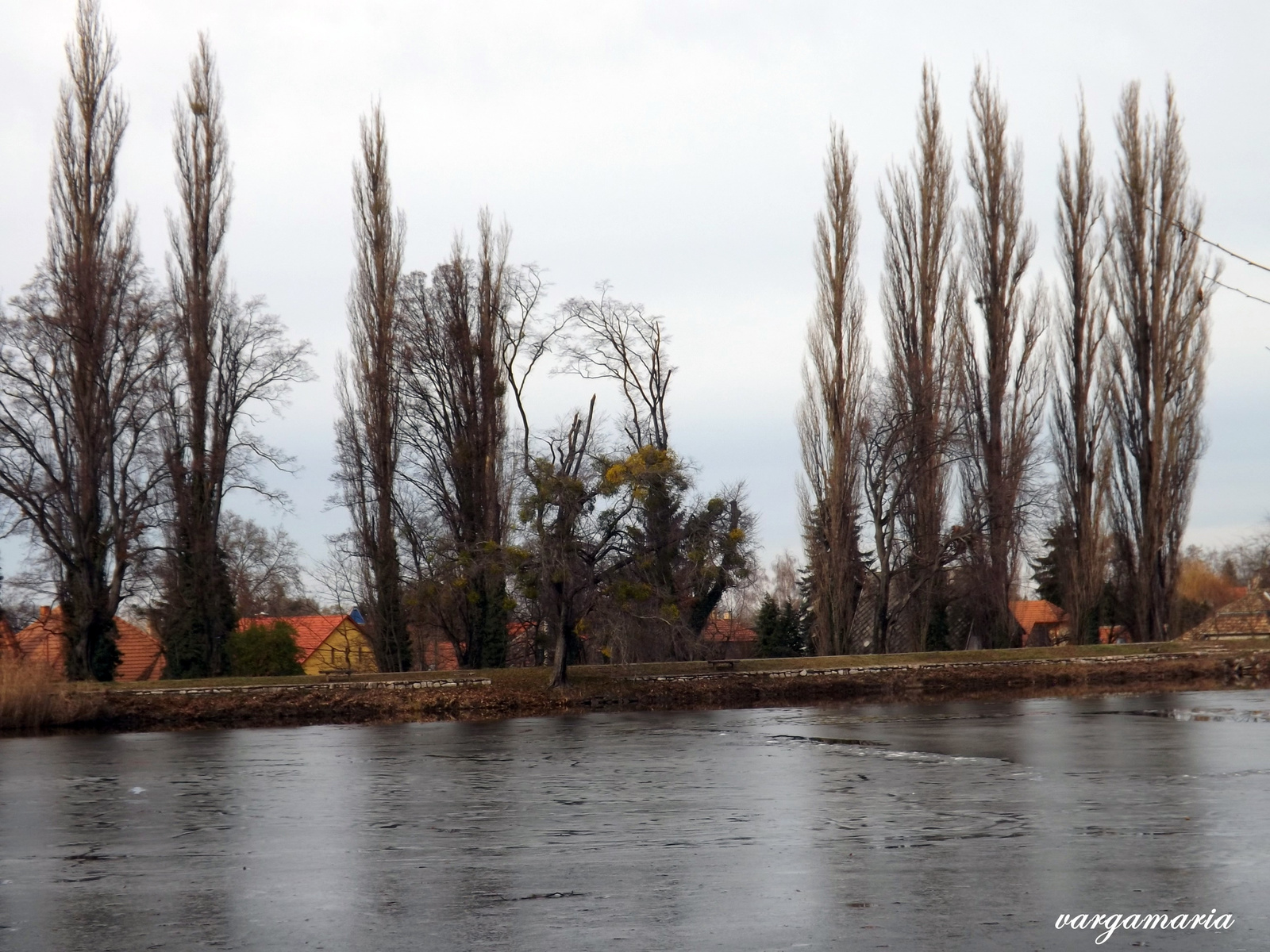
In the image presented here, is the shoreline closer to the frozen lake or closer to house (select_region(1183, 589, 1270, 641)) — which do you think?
house (select_region(1183, 589, 1270, 641))

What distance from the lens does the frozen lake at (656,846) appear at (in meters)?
6.57

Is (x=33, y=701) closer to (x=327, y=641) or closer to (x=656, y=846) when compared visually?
(x=656, y=846)

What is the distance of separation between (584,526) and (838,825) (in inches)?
926

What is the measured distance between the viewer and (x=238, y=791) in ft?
45.9

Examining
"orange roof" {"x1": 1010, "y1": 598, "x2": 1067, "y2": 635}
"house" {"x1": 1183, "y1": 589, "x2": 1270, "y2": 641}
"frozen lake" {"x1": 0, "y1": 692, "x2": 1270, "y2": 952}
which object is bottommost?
"frozen lake" {"x1": 0, "y1": 692, "x2": 1270, "y2": 952}

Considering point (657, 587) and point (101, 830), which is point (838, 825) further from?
point (657, 587)

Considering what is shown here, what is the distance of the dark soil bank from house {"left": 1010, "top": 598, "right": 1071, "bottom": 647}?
763 inches

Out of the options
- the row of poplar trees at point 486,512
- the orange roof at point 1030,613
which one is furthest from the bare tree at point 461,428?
the orange roof at point 1030,613

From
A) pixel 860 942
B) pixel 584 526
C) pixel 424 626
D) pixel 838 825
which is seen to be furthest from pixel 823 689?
pixel 860 942

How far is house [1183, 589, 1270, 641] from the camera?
4047 cm

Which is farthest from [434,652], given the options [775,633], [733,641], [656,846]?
[656,846]

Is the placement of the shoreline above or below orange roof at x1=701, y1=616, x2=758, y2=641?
below

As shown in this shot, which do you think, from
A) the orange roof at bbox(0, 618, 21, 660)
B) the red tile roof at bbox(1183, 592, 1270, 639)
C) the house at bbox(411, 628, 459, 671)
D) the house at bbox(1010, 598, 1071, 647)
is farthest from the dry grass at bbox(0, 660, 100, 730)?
the house at bbox(1010, 598, 1071, 647)

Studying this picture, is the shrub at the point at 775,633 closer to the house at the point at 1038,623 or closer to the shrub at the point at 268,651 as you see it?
the house at the point at 1038,623
